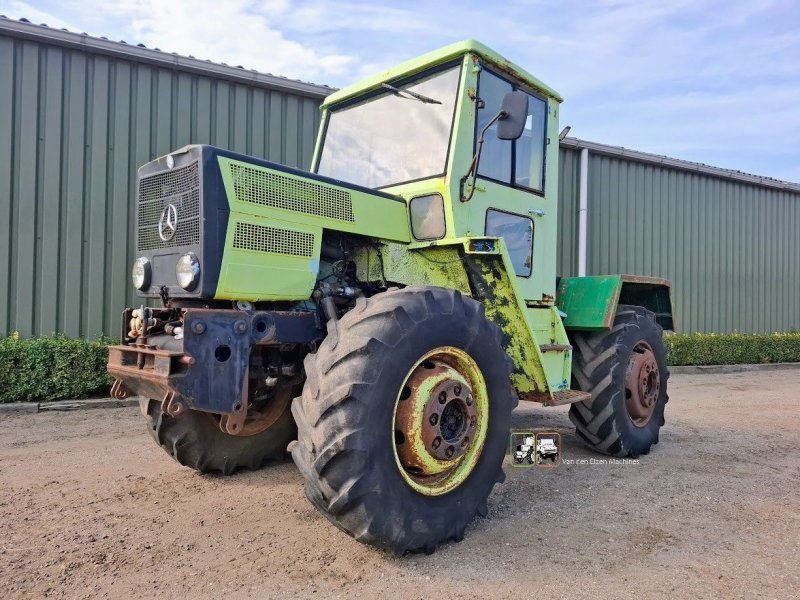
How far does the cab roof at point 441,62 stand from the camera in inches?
164

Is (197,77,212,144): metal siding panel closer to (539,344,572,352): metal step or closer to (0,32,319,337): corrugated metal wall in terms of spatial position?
(0,32,319,337): corrugated metal wall

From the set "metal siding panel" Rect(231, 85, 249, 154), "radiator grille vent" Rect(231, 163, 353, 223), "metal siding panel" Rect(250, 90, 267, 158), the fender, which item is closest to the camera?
"radiator grille vent" Rect(231, 163, 353, 223)

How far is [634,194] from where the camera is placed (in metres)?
13.7

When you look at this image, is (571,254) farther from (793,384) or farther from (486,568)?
(486,568)

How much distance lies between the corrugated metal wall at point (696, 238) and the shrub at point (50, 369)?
9172mm

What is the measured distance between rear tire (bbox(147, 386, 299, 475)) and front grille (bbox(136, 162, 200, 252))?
1.08m

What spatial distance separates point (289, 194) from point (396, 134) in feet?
4.09

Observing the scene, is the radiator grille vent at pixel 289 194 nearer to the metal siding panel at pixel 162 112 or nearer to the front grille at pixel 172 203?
the front grille at pixel 172 203

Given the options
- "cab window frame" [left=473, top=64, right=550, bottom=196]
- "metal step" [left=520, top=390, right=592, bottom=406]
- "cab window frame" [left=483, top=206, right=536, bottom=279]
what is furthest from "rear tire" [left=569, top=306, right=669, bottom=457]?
"cab window frame" [left=473, top=64, right=550, bottom=196]

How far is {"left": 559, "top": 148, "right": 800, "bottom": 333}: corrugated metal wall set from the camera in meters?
13.2

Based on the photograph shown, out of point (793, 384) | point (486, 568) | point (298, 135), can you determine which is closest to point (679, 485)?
A: point (486, 568)

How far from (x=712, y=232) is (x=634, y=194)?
290cm

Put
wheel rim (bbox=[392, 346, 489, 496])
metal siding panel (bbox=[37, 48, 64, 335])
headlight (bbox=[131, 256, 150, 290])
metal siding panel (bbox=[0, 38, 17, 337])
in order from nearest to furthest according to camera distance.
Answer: wheel rim (bbox=[392, 346, 489, 496]) → headlight (bbox=[131, 256, 150, 290]) → metal siding panel (bbox=[0, 38, 17, 337]) → metal siding panel (bbox=[37, 48, 64, 335])

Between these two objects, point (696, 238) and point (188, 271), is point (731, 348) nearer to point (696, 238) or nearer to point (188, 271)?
point (696, 238)
